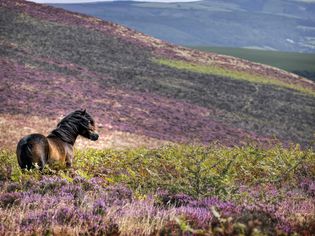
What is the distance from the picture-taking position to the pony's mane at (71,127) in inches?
441

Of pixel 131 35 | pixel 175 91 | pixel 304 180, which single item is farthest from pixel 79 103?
pixel 131 35

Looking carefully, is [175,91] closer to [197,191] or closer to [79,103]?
[79,103]

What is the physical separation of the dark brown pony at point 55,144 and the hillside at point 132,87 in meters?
9.64

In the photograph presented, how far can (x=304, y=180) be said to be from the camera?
11133mm

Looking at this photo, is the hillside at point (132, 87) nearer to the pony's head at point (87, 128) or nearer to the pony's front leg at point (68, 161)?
the pony's head at point (87, 128)

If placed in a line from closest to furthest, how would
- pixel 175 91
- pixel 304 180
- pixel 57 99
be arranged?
1. pixel 304 180
2. pixel 57 99
3. pixel 175 91

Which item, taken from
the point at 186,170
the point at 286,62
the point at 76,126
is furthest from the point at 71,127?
the point at 286,62

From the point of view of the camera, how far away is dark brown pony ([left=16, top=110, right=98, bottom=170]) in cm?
984

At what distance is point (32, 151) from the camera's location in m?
9.80

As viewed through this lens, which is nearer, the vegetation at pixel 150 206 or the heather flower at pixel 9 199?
the vegetation at pixel 150 206

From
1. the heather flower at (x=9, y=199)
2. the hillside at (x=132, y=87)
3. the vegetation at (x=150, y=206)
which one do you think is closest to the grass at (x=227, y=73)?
the hillside at (x=132, y=87)

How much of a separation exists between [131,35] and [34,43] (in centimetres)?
1852

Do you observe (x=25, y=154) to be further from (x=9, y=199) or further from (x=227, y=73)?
(x=227, y=73)

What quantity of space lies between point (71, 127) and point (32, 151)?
1.74m
